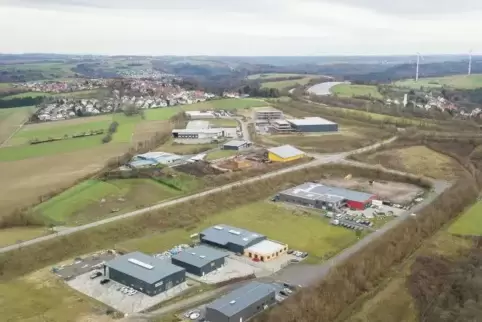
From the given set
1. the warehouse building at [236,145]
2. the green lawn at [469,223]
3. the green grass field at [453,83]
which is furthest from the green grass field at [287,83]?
the green lawn at [469,223]

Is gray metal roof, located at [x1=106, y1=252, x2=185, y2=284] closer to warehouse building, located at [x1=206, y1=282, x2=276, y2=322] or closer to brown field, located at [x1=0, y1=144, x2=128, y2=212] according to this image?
→ warehouse building, located at [x1=206, y1=282, x2=276, y2=322]

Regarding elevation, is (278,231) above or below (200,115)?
below

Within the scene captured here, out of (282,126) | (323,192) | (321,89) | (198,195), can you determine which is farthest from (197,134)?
(321,89)

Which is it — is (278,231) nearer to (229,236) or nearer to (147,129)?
(229,236)

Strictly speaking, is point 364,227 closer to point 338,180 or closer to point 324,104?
point 338,180

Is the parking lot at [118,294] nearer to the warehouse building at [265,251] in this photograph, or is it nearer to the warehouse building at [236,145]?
the warehouse building at [265,251]

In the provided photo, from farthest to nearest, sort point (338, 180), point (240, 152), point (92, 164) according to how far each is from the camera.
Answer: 1. point (240, 152)
2. point (92, 164)
3. point (338, 180)

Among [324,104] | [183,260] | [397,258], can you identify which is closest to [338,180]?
[397,258]
